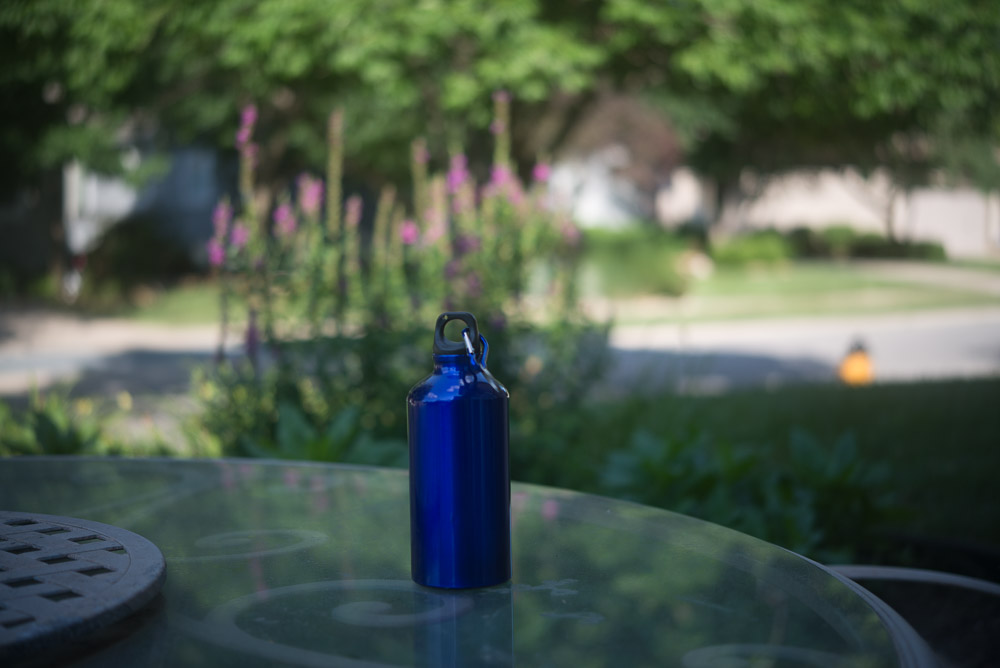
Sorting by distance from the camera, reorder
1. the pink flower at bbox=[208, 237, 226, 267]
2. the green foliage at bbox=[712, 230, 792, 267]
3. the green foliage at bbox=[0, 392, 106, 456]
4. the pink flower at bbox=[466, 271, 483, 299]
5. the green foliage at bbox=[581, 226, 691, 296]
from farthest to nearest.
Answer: the green foliage at bbox=[712, 230, 792, 267] < the green foliage at bbox=[581, 226, 691, 296] < the pink flower at bbox=[466, 271, 483, 299] < the pink flower at bbox=[208, 237, 226, 267] < the green foliage at bbox=[0, 392, 106, 456]

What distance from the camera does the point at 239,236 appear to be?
4316 millimetres

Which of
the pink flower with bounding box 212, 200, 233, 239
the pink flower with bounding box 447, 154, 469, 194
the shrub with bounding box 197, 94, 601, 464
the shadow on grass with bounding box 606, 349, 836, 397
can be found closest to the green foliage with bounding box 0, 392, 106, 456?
the shrub with bounding box 197, 94, 601, 464

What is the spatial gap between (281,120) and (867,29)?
9.90 m

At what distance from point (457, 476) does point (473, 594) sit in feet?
0.49

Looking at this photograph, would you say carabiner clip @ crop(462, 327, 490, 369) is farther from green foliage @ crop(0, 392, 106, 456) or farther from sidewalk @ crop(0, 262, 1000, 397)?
sidewalk @ crop(0, 262, 1000, 397)

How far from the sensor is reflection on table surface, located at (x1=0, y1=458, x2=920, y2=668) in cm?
105

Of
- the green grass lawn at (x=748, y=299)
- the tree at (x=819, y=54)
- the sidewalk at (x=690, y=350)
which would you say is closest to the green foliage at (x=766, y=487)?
the sidewalk at (x=690, y=350)

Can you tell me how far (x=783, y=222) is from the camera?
4081 centimetres

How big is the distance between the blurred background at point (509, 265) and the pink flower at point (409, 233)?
0.04 ft

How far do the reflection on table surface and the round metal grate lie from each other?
0.12ft

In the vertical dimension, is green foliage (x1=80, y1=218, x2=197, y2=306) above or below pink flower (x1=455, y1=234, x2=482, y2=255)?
above

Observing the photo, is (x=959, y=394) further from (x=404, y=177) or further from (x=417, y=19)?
(x=404, y=177)

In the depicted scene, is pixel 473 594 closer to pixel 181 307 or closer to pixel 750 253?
pixel 181 307

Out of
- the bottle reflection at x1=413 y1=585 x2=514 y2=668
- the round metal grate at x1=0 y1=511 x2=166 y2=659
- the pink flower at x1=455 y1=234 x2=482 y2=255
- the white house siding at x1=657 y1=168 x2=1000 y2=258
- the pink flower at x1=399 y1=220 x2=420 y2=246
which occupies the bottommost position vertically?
the bottle reflection at x1=413 y1=585 x2=514 y2=668
